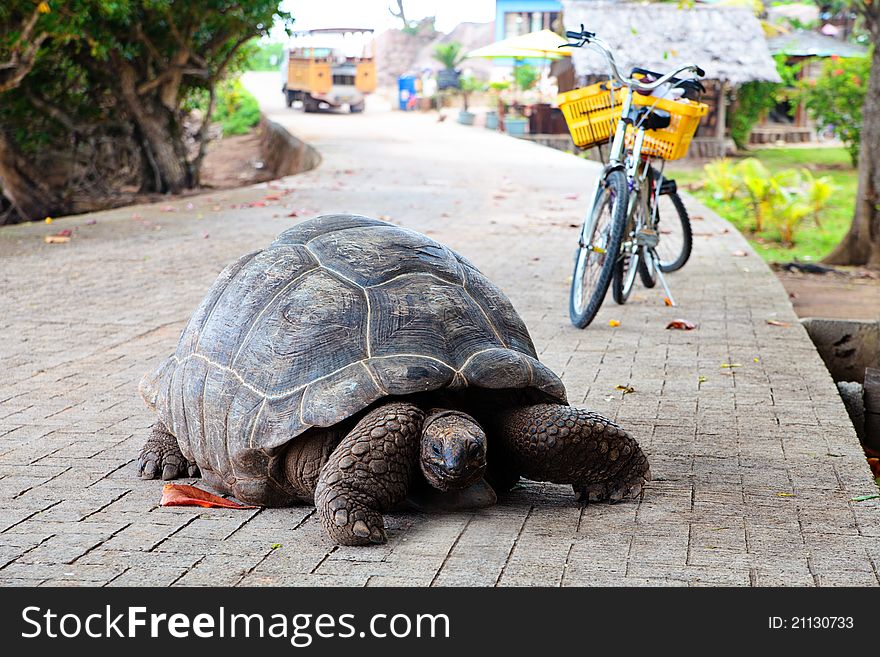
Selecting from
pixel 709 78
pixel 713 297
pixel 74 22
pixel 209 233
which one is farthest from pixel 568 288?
pixel 709 78

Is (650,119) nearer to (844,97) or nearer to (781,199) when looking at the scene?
(781,199)

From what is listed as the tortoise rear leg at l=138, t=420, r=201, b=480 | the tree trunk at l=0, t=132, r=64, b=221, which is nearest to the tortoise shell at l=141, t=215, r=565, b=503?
the tortoise rear leg at l=138, t=420, r=201, b=480

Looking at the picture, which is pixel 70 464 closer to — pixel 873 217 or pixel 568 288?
pixel 568 288

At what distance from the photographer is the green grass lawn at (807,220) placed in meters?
16.3

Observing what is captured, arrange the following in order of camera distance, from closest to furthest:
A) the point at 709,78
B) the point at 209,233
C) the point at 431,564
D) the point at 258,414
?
the point at 431,564 < the point at 258,414 < the point at 209,233 < the point at 709,78

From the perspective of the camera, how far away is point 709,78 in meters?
29.3

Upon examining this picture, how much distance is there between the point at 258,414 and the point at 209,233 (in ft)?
28.0

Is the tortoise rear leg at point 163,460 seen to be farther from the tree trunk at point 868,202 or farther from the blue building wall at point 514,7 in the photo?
the blue building wall at point 514,7

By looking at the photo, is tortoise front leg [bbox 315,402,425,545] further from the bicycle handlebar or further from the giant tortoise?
the bicycle handlebar

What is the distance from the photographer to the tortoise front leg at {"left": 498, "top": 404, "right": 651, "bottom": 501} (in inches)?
152

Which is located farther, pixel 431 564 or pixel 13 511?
pixel 13 511

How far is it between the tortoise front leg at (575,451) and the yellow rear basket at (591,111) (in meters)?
4.38

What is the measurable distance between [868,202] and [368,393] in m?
11.4

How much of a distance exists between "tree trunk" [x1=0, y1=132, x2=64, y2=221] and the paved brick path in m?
5.42
